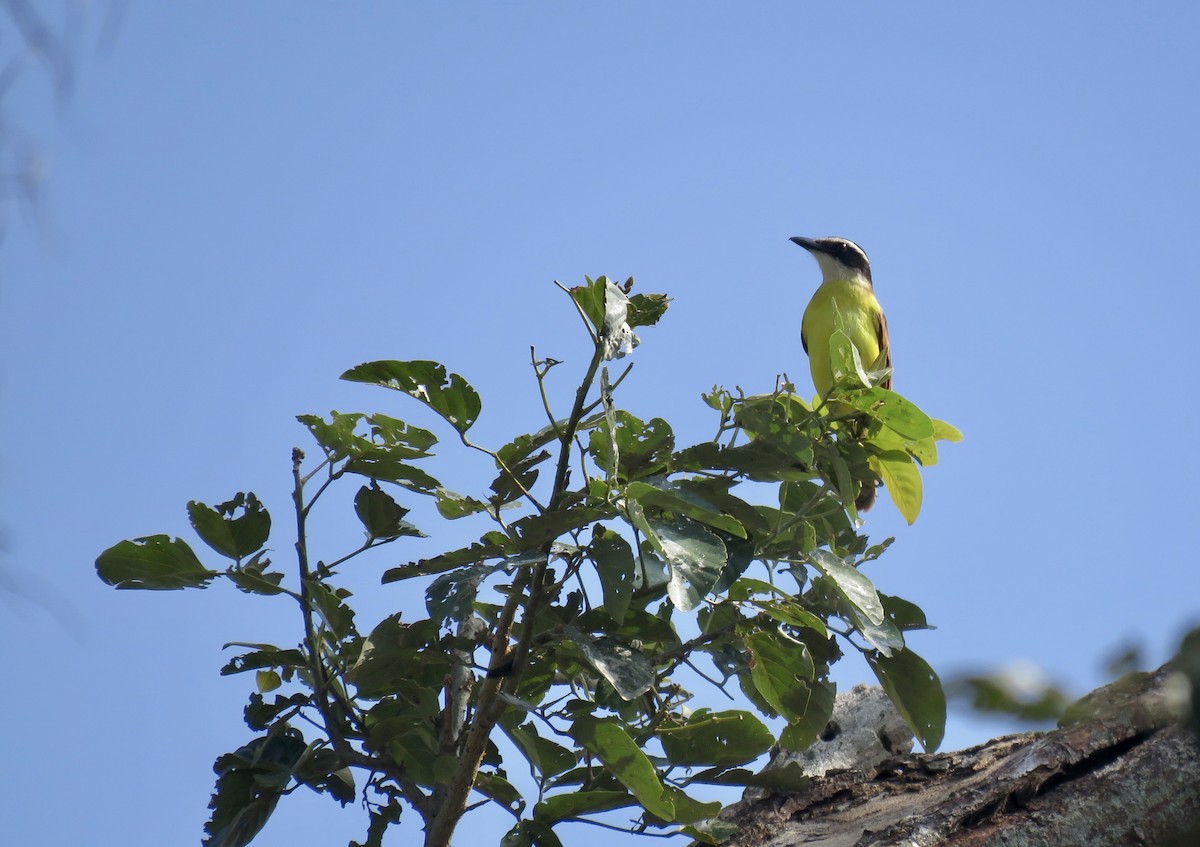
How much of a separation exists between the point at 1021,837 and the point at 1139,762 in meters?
0.36

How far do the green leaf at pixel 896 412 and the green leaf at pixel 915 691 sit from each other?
2.11 feet

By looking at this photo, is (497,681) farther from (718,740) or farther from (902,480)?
(902,480)

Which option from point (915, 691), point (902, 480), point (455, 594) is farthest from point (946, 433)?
point (455, 594)

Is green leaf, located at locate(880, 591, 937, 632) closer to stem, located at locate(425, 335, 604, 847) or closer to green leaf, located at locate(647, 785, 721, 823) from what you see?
green leaf, located at locate(647, 785, 721, 823)

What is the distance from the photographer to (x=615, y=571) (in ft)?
9.41

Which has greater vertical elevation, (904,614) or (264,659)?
(264,659)

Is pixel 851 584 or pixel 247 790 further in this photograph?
pixel 247 790

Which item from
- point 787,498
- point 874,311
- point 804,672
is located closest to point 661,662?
point 804,672

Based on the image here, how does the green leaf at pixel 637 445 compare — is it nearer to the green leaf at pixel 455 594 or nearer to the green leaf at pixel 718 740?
the green leaf at pixel 455 594

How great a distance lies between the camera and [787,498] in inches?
136

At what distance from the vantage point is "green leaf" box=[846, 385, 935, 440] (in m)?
3.17

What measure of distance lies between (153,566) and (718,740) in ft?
5.44

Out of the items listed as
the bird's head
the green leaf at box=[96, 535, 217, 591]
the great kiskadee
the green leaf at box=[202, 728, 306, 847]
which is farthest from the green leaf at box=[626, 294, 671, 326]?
the bird's head

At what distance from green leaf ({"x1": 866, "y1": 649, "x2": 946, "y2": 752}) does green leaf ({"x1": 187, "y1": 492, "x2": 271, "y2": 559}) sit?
1764 millimetres
